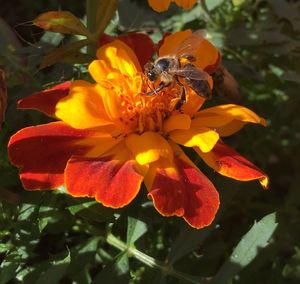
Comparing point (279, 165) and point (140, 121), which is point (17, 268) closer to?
point (140, 121)

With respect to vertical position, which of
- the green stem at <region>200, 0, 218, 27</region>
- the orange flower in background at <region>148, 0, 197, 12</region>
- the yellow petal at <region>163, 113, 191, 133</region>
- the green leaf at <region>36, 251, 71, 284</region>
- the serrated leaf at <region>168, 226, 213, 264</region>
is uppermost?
the orange flower in background at <region>148, 0, 197, 12</region>

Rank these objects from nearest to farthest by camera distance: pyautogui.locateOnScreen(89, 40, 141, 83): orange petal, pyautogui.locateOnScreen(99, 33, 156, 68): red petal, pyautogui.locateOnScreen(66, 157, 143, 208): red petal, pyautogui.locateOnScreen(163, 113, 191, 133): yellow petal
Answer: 1. pyautogui.locateOnScreen(66, 157, 143, 208): red petal
2. pyautogui.locateOnScreen(163, 113, 191, 133): yellow petal
3. pyautogui.locateOnScreen(89, 40, 141, 83): orange petal
4. pyautogui.locateOnScreen(99, 33, 156, 68): red petal

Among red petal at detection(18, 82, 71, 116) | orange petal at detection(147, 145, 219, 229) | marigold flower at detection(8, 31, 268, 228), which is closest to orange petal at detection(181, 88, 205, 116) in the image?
marigold flower at detection(8, 31, 268, 228)

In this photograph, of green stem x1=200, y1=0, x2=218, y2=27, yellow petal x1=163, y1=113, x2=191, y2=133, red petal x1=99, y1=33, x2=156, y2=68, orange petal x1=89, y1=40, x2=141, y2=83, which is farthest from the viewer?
green stem x1=200, y1=0, x2=218, y2=27

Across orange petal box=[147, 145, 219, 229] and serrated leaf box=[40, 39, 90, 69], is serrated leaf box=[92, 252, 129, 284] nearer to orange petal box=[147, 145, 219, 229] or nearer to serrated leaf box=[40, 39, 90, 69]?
orange petal box=[147, 145, 219, 229]

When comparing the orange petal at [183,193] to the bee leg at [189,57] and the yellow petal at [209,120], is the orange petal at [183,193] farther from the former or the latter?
the bee leg at [189,57]

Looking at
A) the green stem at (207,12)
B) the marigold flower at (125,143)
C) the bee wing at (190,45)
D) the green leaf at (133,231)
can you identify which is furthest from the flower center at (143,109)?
the green stem at (207,12)

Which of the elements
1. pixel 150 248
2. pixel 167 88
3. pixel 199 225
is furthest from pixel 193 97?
pixel 150 248
